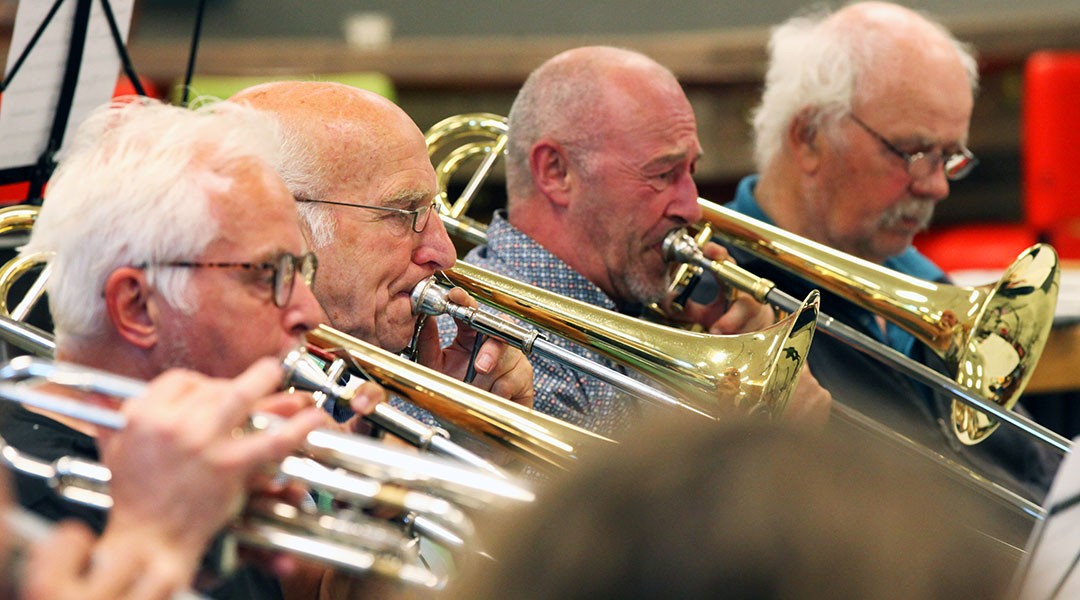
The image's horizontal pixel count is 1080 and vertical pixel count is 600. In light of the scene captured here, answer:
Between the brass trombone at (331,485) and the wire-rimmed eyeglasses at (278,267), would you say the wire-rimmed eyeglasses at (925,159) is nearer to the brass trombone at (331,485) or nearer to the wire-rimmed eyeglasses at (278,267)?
the wire-rimmed eyeglasses at (278,267)

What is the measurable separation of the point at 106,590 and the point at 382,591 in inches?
25.7

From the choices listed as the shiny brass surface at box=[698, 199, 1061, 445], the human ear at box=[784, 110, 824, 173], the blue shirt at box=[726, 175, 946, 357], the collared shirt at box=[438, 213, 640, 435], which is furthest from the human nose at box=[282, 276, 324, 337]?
the human ear at box=[784, 110, 824, 173]

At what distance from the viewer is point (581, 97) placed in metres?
2.69

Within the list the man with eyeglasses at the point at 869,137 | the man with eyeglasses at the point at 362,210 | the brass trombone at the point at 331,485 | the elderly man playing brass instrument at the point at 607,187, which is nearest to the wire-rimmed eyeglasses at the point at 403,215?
the man with eyeglasses at the point at 362,210

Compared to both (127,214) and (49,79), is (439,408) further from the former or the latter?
(49,79)

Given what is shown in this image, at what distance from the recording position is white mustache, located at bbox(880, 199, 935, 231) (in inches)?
127

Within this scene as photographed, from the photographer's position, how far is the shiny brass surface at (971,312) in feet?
8.63

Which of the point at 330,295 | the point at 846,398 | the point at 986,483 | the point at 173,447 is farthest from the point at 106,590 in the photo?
the point at 846,398

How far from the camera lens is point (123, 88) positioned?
343 centimetres

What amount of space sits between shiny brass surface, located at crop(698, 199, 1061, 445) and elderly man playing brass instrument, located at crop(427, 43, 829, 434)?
179mm

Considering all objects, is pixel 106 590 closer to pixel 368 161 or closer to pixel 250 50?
pixel 368 161

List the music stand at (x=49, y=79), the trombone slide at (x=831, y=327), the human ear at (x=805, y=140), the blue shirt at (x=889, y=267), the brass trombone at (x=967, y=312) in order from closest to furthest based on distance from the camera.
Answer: the music stand at (x=49, y=79) → the trombone slide at (x=831, y=327) → the brass trombone at (x=967, y=312) → the blue shirt at (x=889, y=267) → the human ear at (x=805, y=140)

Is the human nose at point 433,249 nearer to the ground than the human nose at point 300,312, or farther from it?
nearer to the ground

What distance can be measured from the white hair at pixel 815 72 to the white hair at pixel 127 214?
2023 millimetres
